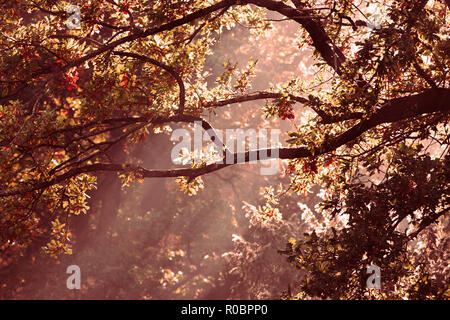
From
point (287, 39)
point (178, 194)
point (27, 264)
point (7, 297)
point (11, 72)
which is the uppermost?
point (287, 39)

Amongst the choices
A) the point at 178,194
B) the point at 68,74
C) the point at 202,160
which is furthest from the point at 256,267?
the point at 68,74

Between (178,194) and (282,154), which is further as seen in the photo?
(178,194)

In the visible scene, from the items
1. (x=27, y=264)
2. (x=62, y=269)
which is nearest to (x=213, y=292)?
(x=62, y=269)

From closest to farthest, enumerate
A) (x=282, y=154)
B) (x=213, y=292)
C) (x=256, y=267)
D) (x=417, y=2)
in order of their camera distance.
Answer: (x=417, y=2) < (x=282, y=154) < (x=256, y=267) < (x=213, y=292)

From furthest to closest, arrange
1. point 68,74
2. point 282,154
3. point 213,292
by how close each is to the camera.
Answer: point 213,292 < point 68,74 < point 282,154

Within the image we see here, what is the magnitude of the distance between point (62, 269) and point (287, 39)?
1992 cm

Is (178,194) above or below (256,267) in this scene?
above

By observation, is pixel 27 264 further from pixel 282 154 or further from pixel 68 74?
pixel 282 154

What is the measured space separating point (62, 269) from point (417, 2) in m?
20.0

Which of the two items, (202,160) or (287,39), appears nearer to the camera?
(202,160)

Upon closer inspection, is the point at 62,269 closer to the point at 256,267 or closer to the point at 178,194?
the point at 178,194

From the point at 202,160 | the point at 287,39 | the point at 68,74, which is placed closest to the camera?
the point at 68,74

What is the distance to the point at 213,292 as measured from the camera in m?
25.3

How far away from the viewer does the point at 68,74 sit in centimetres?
760
